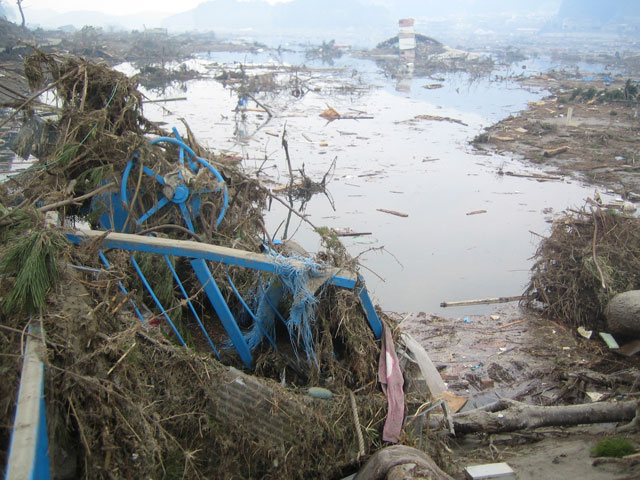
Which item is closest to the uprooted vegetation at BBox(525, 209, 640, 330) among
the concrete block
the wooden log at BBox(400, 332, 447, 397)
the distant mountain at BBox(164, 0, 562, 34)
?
the wooden log at BBox(400, 332, 447, 397)

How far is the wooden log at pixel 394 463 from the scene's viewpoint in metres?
2.82

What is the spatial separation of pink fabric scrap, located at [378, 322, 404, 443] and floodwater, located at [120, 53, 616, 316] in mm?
570

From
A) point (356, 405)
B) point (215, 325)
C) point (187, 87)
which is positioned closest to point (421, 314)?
point (215, 325)

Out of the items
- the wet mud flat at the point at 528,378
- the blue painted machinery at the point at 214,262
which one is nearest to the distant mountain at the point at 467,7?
the wet mud flat at the point at 528,378

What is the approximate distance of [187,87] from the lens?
74.8ft

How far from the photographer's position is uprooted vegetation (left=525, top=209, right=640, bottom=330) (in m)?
6.29

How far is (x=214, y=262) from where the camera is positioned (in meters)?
4.00

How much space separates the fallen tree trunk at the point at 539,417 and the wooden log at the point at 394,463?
1270 mm

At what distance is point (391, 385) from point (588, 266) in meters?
4.14

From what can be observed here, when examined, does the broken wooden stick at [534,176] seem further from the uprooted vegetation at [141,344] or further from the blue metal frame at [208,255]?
the blue metal frame at [208,255]

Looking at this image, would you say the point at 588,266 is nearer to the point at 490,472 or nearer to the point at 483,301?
the point at 483,301

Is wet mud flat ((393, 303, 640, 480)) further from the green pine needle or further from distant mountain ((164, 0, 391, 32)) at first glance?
distant mountain ((164, 0, 391, 32))

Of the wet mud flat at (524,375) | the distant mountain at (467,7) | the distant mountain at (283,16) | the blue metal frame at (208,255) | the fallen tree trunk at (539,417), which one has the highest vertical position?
the distant mountain at (467,7)

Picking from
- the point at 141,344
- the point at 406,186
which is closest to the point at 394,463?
the point at 141,344
